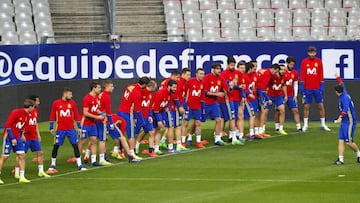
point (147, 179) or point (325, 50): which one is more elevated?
point (325, 50)

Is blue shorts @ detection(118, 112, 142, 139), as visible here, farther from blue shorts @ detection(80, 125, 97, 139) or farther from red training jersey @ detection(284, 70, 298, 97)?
red training jersey @ detection(284, 70, 298, 97)

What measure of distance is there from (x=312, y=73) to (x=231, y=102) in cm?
385

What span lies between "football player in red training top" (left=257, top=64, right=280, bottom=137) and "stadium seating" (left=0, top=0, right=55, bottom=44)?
1084 centimetres

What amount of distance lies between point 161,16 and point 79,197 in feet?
69.1

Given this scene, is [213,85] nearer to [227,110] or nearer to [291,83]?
[227,110]

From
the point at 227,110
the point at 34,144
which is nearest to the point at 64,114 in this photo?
the point at 34,144

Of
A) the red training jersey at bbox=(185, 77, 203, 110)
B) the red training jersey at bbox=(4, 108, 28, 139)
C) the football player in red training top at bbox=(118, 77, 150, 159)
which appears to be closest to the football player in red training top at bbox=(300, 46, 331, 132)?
the red training jersey at bbox=(185, 77, 203, 110)

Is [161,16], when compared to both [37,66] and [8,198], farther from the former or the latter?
[8,198]

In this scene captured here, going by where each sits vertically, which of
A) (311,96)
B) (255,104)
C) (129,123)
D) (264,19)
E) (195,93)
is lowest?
(129,123)

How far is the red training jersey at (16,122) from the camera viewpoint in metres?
22.3

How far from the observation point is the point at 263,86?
30.3 meters

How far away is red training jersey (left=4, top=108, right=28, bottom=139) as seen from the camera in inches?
878

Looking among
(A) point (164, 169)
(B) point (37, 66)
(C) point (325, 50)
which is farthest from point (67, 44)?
(A) point (164, 169)

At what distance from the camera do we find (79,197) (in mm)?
20125
